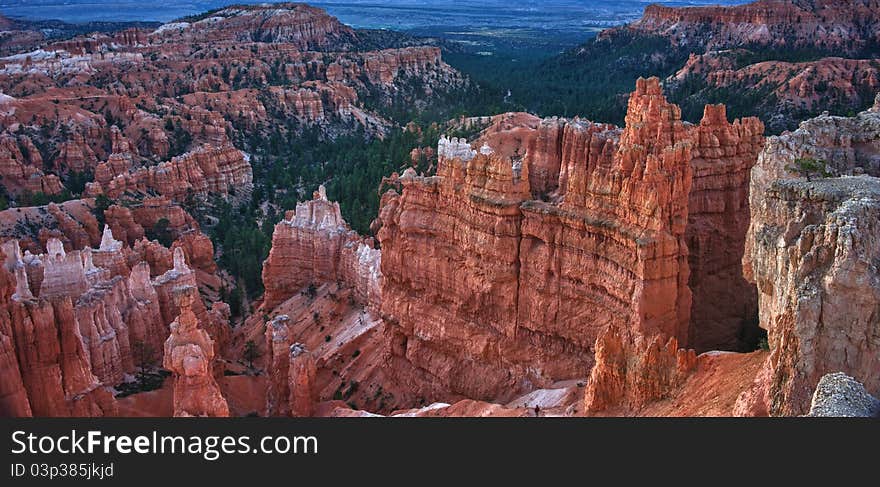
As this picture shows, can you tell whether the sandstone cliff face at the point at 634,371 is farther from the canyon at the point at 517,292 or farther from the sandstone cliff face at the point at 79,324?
the sandstone cliff face at the point at 79,324

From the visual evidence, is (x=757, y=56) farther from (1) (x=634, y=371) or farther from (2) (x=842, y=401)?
(2) (x=842, y=401)

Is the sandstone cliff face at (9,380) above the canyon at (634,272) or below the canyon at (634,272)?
below

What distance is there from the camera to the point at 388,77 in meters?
102

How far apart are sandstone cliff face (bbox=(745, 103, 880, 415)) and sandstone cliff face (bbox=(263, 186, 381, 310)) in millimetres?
22215

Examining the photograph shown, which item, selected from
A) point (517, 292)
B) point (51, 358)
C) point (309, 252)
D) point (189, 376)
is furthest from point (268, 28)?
point (189, 376)

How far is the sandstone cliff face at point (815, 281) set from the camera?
417 inches

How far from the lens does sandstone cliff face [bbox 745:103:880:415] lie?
10594mm

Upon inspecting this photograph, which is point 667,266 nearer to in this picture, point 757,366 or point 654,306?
point 654,306

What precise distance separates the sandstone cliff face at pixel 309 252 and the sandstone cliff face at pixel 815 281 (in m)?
22.2

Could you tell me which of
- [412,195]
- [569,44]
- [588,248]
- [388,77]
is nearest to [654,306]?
[588,248]

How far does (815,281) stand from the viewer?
35.8ft

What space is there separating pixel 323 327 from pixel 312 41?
102047mm

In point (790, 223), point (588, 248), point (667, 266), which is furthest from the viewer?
point (588, 248)

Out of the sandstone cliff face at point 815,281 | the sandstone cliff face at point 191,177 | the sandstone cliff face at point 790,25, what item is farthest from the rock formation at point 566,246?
the sandstone cliff face at point 790,25
